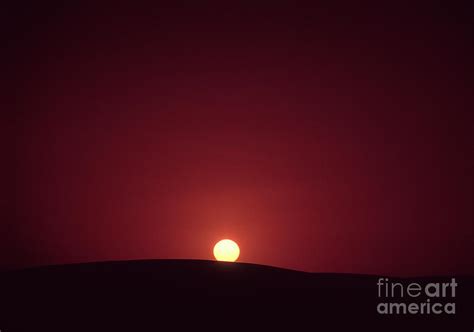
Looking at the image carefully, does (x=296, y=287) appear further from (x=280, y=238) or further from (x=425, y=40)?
(x=425, y=40)

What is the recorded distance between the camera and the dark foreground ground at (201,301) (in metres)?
0.72

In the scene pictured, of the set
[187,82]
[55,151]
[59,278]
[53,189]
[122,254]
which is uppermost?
[187,82]

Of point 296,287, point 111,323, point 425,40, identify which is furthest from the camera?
point 425,40

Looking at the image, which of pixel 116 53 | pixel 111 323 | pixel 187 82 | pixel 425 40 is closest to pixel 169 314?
pixel 111 323

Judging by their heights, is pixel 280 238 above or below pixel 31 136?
below

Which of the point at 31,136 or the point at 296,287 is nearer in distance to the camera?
the point at 296,287

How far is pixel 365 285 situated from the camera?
0.91 meters

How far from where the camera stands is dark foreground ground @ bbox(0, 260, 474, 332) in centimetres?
72

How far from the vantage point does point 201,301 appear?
2.55ft

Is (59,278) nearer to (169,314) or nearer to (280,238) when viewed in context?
(169,314)

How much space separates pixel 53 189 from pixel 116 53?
63 cm

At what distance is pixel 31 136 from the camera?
74.0 inches

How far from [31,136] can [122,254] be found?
0.62 m

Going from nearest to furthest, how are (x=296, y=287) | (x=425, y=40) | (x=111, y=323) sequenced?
(x=111, y=323) < (x=296, y=287) < (x=425, y=40)
